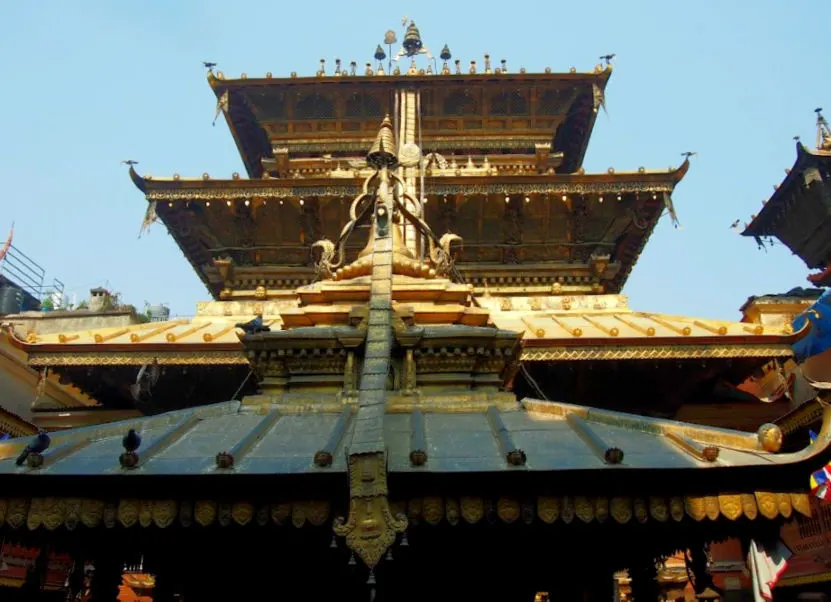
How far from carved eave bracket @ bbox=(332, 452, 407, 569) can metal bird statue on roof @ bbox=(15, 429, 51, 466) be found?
2.30m

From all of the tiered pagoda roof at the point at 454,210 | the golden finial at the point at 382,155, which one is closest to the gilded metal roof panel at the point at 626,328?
the tiered pagoda roof at the point at 454,210

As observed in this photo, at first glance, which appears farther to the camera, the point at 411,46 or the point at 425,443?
the point at 411,46

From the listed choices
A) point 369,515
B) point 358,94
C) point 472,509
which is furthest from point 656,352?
point 358,94

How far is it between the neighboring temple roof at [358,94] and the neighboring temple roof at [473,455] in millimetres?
11941

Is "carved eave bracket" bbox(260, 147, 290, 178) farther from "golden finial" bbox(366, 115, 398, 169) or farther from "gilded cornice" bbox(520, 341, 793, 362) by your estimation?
"golden finial" bbox(366, 115, 398, 169)

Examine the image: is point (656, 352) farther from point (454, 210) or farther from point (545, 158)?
point (545, 158)

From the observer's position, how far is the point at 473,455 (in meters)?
4.82

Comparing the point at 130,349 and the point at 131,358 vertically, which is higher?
the point at 130,349

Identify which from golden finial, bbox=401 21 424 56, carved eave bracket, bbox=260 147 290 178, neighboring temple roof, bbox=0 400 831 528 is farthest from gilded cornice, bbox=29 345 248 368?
golden finial, bbox=401 21 424 56

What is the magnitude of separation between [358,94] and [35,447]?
13.0 meters

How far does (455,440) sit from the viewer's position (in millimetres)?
5145

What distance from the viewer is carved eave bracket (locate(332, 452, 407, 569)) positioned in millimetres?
4113

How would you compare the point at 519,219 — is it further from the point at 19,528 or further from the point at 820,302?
the point at 19,528

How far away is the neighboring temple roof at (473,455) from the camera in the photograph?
14.8ft
